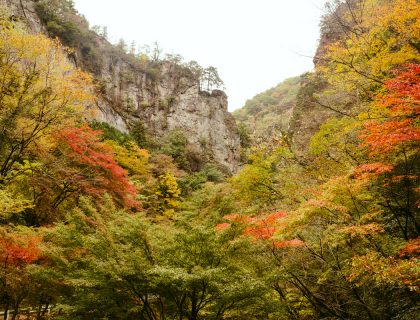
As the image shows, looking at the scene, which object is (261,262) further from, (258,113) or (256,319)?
(258,113)

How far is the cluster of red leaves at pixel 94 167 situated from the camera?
44.8 ft

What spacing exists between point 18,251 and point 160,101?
111ft

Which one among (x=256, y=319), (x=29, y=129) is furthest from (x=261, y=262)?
(x=29, y=129)

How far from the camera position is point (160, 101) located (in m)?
40.3

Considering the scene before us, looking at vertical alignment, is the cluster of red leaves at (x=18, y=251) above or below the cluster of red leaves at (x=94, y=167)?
below

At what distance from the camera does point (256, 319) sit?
752 cm

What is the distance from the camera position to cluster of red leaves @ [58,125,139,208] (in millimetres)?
13641

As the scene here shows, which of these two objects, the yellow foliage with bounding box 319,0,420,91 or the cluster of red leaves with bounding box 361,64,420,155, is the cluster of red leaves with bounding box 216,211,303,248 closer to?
the cluster of red leaves with bounding box 361,64,420,155

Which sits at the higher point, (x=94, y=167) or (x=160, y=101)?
(x=160, y=101)

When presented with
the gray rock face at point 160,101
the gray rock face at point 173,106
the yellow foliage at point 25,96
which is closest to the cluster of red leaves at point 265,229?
the yellow foliage at point 25,96

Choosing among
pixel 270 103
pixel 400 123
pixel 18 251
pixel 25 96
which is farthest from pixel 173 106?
pixel 270 103

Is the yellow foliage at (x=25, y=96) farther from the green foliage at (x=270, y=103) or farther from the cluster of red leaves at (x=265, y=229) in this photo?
the green foliage at (x=270, y=103)

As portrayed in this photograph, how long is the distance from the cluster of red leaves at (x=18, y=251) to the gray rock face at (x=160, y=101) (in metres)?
24.6

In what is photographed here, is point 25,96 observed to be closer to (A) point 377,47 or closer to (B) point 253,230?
(B) point 253,230
